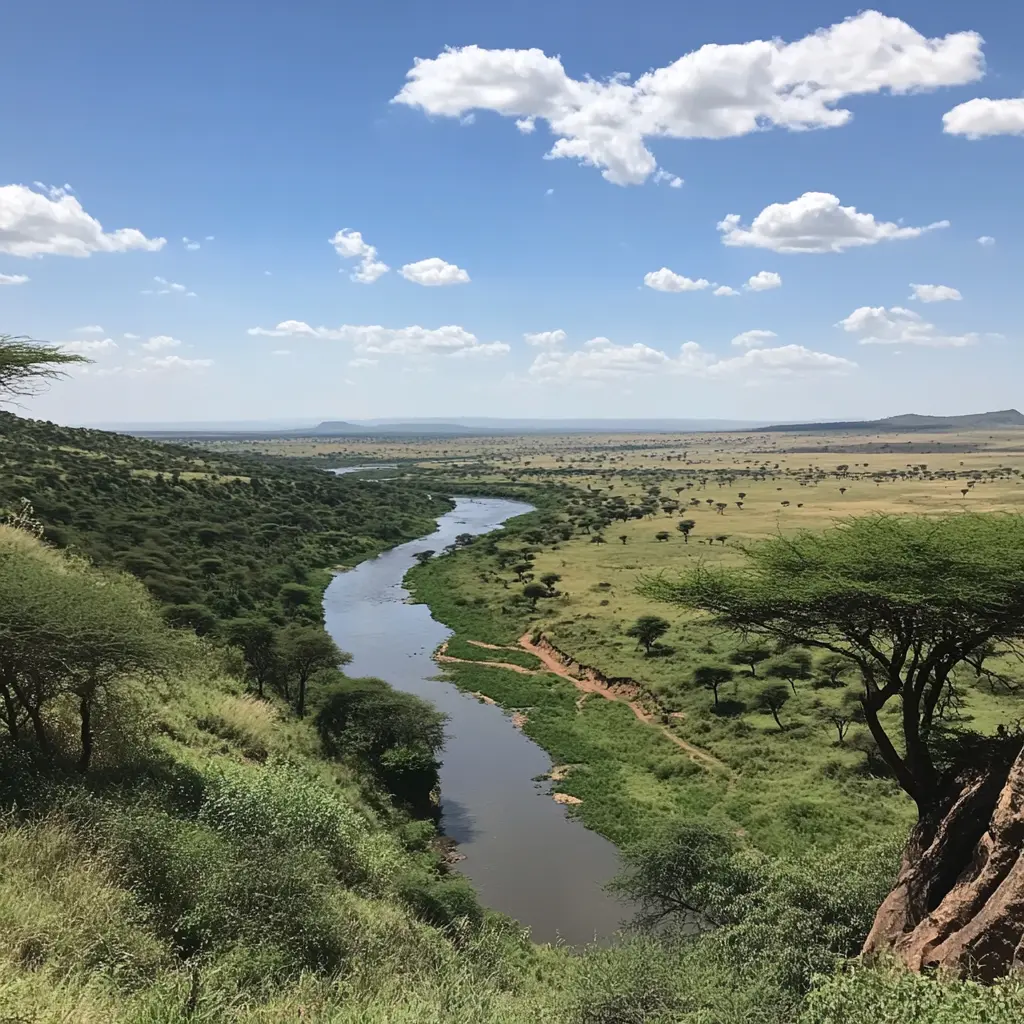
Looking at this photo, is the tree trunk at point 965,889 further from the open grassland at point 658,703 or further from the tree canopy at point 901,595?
the open grassland at point 658,703

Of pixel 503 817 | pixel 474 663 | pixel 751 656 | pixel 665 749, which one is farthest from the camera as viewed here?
pixel 474 663

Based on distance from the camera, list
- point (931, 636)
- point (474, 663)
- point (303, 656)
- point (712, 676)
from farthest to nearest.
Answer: point (474, 663) < point (712, 676) < point (303, 656) < point (931, 636)

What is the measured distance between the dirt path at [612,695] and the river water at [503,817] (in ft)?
17.6

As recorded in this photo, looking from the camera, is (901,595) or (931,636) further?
(931,636)

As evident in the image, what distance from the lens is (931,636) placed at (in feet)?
42.2

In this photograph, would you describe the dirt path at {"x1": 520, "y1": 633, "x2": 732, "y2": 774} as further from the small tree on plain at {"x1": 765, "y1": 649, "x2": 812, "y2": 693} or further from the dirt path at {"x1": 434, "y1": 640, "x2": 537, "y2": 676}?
the small tree on plain at {"x1": 765, "y1": 649, "x2": 812, "y2": 693}

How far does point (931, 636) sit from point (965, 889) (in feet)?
15.2

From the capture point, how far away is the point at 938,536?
12.9m

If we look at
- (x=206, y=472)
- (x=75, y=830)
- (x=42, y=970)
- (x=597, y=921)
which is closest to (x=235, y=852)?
(x=75, y=830)

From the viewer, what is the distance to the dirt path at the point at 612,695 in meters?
28.4

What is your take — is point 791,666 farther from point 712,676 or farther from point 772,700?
point 772,700

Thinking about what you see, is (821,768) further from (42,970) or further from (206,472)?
(206,472)

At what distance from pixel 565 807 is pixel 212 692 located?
43.7 ft

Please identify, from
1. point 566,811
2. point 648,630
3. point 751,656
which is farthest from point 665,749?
point 648,630
